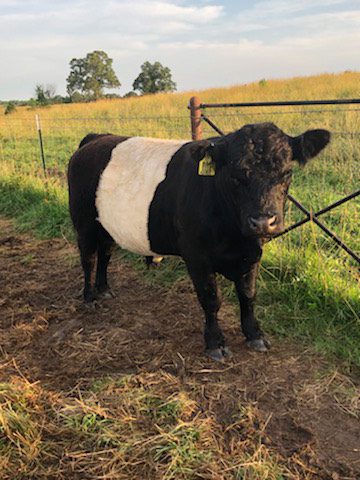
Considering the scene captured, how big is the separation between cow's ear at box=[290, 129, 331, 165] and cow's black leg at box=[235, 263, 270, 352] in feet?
2.89

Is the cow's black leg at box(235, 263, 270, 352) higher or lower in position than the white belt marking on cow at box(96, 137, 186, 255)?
lower

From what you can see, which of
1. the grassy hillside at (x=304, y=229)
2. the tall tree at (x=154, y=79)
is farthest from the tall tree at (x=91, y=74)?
the grassy hillside at (x=304, y=229)

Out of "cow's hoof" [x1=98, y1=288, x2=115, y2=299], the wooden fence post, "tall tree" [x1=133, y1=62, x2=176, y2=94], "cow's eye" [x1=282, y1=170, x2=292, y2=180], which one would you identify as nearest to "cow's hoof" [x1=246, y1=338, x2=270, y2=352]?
"cow's eye" [x1=282, y1=170, x2=292, y2=180]

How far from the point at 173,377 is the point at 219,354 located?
403mm

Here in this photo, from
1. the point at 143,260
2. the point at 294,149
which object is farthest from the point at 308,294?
the point at 143,260

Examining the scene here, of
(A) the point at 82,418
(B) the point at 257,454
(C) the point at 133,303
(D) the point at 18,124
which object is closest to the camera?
(B) the point at 257,454

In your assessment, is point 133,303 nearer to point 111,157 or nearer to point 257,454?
point 111,157

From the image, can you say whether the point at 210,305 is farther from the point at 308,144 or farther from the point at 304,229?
the point at 304,229

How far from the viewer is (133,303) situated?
4109 mm

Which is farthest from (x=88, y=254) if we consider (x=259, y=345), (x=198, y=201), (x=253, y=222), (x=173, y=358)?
(x=253, y=222)

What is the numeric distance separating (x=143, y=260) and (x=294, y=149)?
2.65 metres

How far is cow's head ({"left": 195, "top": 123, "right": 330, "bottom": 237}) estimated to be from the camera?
94.4 inches

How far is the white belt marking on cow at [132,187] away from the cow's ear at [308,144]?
42.6 inches

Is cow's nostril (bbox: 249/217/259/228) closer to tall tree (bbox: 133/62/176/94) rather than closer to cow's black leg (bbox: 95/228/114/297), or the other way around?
cow's black leg (bbox: 95/228/114/297)
